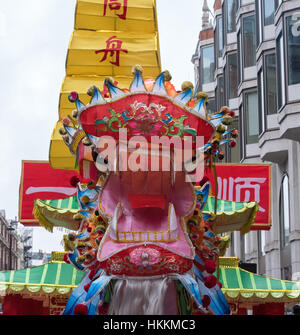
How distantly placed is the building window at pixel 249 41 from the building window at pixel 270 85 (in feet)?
16.0

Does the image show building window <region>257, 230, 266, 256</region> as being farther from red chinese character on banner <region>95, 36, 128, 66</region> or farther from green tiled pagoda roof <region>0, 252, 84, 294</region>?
green tiled pagoda roof <region>0, 252, 84, 294</region>

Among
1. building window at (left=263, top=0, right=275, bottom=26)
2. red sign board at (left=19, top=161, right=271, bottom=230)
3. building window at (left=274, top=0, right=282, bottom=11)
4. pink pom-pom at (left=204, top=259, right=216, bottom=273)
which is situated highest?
building window at (left=263, top=0, right=275, bottom=26)

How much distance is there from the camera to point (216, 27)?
40906mm

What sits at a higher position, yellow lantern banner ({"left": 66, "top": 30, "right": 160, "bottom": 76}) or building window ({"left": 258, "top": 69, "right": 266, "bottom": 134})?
building window ({"left": 258, "top": 69, "right": 266, "bottom": 134})

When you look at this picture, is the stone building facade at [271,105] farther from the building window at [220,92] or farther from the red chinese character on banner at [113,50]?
the red chinese character on banner at [113,50]

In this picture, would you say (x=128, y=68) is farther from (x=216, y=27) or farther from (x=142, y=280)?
(x=216, y=27)

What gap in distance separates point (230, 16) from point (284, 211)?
552 inches

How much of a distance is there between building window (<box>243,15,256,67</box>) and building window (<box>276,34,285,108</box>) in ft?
24.9

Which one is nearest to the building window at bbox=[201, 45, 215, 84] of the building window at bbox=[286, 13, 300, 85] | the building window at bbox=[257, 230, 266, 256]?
the building window at bbox=[257, 230, 266, 256]

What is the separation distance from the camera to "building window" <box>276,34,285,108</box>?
23.1m

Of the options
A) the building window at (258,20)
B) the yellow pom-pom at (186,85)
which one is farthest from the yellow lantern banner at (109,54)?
the building window at (258,20)

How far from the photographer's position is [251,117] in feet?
103

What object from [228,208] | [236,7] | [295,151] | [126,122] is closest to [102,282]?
[126,122]

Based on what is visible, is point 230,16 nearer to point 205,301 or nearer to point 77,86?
point 77,86
